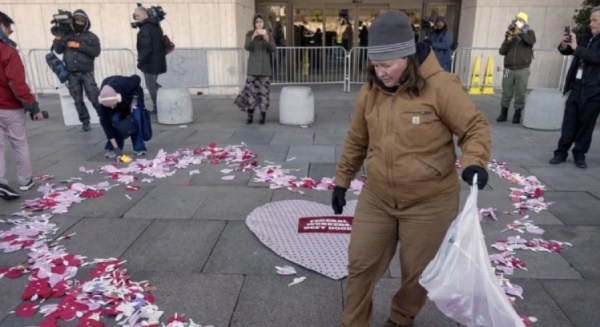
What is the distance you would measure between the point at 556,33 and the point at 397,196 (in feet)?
46.6

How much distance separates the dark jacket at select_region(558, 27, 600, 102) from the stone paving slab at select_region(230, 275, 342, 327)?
468 cm

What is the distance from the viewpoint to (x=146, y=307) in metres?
3.13

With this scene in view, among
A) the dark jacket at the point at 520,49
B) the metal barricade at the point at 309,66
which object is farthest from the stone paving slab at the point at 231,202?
the metal barricade at the point at 309,66

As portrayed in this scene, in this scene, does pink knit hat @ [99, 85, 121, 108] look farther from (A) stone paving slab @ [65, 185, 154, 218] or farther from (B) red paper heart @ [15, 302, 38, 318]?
(B) red paper heart @ [15, 302, 38, 318]

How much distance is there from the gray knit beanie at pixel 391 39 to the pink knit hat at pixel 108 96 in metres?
4.72

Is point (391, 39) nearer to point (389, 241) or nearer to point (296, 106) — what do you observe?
point (389, 241)

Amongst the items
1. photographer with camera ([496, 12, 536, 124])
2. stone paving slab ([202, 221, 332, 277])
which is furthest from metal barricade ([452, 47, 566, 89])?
stone paving slab ([202, 221, 332, 277])

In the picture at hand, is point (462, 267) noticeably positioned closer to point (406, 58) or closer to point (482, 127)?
point (482, 127)

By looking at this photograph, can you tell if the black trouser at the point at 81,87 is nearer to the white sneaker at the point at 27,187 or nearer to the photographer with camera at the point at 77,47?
the photographer with camera at the point at 77,47

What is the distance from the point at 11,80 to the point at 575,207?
20.5 feet

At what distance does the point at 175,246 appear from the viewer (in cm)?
406

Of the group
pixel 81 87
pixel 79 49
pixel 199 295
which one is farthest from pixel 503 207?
pixel 81 87

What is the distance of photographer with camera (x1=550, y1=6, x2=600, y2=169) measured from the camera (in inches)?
230

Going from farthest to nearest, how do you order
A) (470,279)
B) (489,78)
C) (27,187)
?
(489,78) → (27,187) → (470,279)
